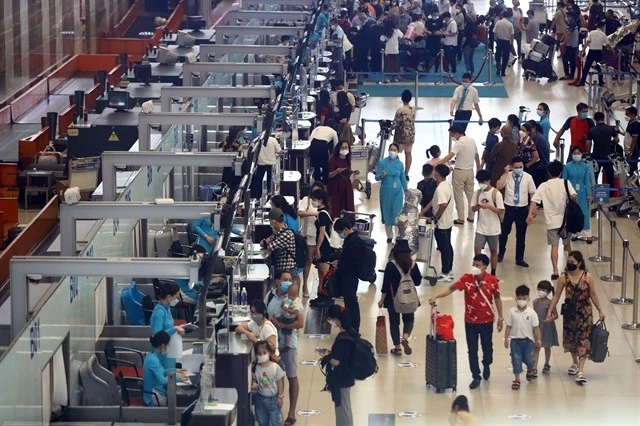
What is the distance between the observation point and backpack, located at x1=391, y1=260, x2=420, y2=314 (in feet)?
46.4

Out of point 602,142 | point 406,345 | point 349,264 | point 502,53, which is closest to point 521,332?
point 406,345

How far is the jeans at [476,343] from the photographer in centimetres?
1345

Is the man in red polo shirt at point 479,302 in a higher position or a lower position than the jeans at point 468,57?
lower

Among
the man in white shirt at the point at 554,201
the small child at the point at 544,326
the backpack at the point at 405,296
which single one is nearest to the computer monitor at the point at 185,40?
the man in white shirt at the point at 554,201

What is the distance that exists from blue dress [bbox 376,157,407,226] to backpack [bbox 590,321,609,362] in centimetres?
452

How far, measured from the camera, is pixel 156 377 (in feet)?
39.9

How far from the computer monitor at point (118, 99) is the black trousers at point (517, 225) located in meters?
6.55

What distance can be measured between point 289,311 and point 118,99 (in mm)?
9330

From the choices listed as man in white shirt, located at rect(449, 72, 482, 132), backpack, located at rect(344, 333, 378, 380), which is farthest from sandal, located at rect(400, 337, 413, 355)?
man in white shirt, located at rect(449, 72, 482, 132)

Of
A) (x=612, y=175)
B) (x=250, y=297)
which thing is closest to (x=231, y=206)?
(x=250, y=297)

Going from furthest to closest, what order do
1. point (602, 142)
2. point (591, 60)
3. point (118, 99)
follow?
point (591, 60) < point (118, 99) < point (602, 142)

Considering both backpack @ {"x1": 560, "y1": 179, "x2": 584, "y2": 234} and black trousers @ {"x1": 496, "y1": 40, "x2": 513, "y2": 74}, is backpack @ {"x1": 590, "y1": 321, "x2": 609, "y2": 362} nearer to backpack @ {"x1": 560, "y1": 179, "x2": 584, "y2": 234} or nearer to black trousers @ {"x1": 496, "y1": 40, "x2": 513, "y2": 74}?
backpack @ {"x1": 560, "y1": 179, "x2": 584, "y2": 234}

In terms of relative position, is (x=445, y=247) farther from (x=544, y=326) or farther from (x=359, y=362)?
(x=359, y=362)

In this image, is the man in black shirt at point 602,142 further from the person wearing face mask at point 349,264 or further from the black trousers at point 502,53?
the black trousers at point 502,53
